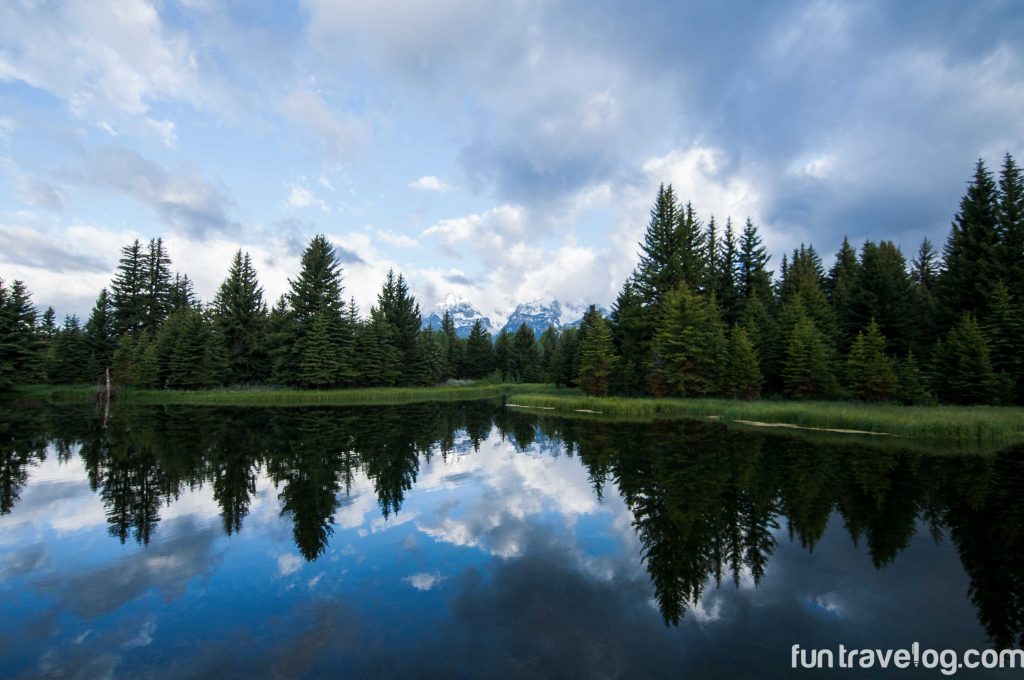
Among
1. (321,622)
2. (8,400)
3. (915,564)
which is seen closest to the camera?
(321,622)

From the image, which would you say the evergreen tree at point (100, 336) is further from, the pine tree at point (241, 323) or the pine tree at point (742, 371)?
the pine tree at point (742, 371)

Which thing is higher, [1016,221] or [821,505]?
[1016,221]

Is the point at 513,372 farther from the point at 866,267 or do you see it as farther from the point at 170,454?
the point at 170,454

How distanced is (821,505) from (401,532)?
9.67 metres

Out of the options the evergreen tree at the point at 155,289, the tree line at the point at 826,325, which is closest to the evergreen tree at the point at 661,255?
the tree line at the point at 826,325

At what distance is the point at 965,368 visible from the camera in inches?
1094

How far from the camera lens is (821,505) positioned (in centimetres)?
1100

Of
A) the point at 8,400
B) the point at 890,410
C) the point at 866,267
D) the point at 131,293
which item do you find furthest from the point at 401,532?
the point at 131,293

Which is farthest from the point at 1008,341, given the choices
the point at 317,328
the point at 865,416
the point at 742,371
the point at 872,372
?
the point at 317,328

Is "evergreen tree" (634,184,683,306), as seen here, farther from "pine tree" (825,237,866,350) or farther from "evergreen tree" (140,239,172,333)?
"evergreen tree" (140,239,172,333)

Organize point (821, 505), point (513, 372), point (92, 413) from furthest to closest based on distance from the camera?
point (513, 372) → point (92, 413) → point (821, 505)

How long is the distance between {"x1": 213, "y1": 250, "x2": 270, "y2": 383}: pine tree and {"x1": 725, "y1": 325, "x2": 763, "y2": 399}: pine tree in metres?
46.7

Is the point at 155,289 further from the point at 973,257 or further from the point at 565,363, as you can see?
the point at 973,257

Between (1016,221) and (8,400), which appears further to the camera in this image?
(8,400)
